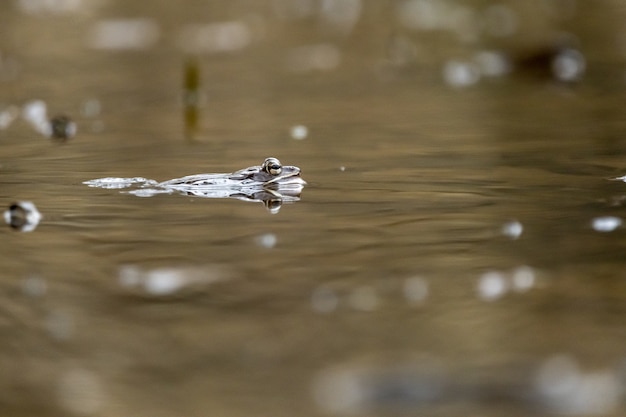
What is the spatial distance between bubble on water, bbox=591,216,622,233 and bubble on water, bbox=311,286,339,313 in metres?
0.89

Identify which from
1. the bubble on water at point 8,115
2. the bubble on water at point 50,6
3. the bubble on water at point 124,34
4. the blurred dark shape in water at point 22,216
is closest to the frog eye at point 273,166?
the blurred dark shape in water at point 22,216

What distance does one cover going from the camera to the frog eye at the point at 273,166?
380 centimetres

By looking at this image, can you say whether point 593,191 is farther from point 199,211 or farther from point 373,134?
point 373,134

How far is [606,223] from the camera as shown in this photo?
3117 millimetres

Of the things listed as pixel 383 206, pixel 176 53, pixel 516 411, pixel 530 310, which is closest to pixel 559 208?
pixel 383 206

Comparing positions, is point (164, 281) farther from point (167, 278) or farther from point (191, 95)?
point (191, 95)

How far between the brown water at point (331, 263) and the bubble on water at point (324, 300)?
0.06ft

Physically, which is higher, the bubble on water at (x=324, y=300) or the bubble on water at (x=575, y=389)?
the bubble on water at (x=324, y=300)

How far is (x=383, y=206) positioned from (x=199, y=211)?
587 mm

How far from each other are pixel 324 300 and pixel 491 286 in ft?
1.32

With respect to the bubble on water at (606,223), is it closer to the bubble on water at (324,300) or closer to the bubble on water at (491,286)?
the bubble on water at (491,286)

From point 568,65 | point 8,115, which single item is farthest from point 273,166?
point 568,65

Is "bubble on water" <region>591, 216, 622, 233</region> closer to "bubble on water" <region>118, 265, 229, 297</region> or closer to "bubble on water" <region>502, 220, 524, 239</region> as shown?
"bubble on water" <region>502, 220, 524, 239</region>

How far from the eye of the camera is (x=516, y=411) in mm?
1891
